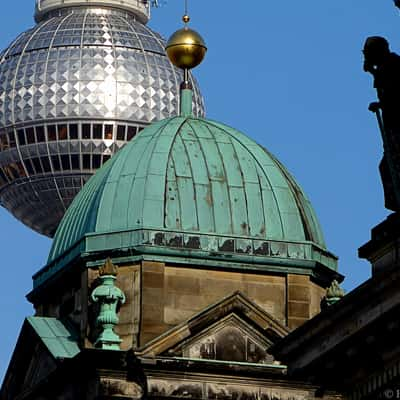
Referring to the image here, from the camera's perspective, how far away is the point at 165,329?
83.8 metres

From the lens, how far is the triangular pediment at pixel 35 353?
84938 millimetres

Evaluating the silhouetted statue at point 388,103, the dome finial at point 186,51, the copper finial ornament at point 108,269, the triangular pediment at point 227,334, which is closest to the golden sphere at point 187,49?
the dome finial at point 186,51

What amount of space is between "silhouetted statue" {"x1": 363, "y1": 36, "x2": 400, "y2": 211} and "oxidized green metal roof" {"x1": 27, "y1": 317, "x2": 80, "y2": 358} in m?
28.8

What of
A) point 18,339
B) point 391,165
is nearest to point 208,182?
point 18,339

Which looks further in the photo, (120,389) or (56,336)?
(56,336)

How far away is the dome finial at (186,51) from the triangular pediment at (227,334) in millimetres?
12618

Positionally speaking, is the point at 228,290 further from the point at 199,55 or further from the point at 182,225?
the point at 199,55

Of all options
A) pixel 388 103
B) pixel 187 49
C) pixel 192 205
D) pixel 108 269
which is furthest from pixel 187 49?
pixel 388 103

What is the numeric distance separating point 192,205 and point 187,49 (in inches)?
387

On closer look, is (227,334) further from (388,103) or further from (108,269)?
(388,103)

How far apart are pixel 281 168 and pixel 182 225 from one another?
19.2 feet

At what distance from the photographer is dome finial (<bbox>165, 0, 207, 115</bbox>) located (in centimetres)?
9488

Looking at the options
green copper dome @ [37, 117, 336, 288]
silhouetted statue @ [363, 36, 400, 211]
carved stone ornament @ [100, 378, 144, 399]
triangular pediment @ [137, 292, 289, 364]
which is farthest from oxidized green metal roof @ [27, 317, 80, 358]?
silhouetted statue @ [363, 36, 400, 211]

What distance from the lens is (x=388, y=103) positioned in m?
56.3
